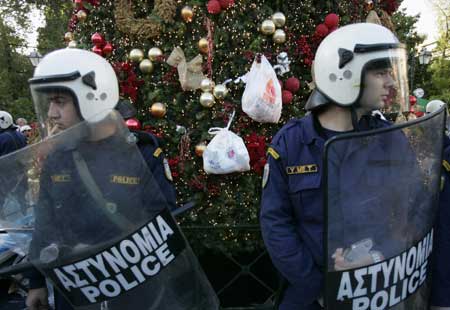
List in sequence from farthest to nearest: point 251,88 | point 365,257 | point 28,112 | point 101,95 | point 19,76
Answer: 1. point 19,76
2. point 28,112
3. point 251,88
4. point 101,95
5. point 365,257

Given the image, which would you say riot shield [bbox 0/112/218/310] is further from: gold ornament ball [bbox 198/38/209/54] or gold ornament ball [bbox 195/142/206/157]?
gold ornament ball [bbox 198/38/209/54]

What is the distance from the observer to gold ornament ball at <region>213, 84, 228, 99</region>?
152 inches

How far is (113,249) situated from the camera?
5.63 feet

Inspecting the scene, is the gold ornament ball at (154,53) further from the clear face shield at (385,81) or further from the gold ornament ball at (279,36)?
the clear face shield at (385,81)

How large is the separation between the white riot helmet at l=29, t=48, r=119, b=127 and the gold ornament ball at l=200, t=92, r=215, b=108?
182cm

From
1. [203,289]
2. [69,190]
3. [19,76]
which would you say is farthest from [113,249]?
[19,76]

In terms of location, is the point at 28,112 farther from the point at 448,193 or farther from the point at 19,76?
the point at 448,193

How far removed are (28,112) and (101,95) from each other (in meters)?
20.6

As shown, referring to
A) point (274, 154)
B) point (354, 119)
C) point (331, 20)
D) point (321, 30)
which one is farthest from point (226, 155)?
point (354, 119)

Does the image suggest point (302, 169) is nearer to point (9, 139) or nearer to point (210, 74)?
point (210, 74)

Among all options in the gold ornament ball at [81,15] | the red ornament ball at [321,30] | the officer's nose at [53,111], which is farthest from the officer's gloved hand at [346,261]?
the gold ornament ball at [81,15]

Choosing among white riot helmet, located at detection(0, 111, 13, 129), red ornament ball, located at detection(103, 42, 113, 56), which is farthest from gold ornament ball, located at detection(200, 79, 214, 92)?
white riot helmet, located at detection(0, 111, 13, 129)

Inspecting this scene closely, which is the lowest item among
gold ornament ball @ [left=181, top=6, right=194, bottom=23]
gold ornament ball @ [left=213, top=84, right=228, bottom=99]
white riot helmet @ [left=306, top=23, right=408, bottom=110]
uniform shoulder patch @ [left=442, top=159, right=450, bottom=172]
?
uniform shoulder patch @ [left=442, top=159, right=450, bottom=172]

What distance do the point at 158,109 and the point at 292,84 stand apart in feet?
4.07
